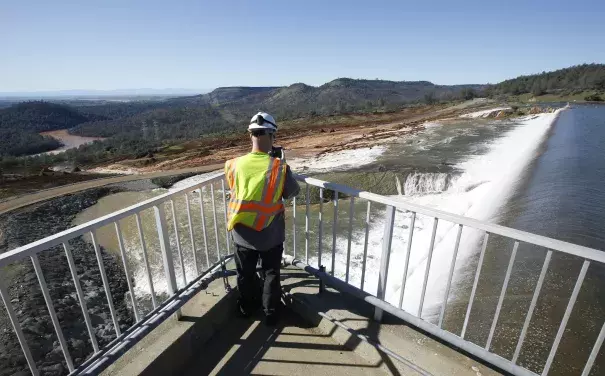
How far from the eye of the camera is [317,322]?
10.1 ft

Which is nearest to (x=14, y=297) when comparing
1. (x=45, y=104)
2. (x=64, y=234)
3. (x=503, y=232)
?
(x=64, y=234)

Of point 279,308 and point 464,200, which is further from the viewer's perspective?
point 464,200

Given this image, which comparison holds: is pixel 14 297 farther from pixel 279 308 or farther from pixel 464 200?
pixel 464 200

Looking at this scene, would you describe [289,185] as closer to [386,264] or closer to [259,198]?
[259,198]

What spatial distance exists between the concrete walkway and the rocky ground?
2.39m

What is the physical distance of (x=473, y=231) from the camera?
700cm

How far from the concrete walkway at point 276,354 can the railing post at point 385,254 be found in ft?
1.56

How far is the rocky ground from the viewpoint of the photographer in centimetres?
405

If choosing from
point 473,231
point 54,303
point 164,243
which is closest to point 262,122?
point 164,243

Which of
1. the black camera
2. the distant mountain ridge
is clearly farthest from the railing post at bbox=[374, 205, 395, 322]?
the distant mountain ridge

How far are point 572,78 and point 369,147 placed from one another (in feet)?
311

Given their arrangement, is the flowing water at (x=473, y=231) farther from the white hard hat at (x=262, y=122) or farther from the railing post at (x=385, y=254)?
the white hard hat at (x=262, y=122)

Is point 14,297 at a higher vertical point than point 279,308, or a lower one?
lower

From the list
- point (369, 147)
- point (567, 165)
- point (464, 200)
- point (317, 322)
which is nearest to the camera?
point (317, 322)
